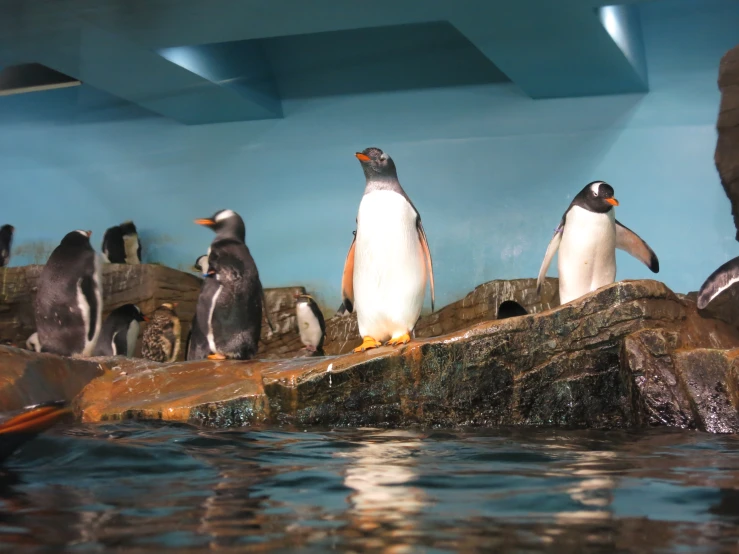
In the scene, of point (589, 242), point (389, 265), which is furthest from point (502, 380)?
point (589, 242)

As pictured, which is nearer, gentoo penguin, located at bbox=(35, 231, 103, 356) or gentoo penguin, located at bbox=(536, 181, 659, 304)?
gentoo penguin, located at bbox=(536, 181, 659, 304)

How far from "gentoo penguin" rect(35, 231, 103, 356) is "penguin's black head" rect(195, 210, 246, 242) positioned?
1.00 m

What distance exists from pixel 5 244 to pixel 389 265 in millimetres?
7958

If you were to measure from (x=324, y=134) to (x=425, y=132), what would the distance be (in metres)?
1.29

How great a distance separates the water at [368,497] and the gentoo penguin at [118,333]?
5.59m

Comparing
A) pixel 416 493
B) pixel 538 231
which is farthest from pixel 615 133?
pixel 416 493

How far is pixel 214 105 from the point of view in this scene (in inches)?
372

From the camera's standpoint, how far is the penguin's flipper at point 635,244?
21.9 feet

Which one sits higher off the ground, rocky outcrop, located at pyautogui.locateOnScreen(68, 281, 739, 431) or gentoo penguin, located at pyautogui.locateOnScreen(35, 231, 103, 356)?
gentoo penguin, located at pyautogui.locateOnScreen(35, 231, 103, 356)

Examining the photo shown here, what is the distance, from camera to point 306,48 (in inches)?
379

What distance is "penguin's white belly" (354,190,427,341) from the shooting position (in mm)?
4676

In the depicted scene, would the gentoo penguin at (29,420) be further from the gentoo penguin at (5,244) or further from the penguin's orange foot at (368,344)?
the gentoo penguin at (5,244)

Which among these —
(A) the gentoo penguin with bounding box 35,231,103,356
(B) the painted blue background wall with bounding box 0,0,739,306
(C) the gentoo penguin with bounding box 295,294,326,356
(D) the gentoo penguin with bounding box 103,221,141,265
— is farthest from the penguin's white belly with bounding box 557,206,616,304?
(D) the gentoo penguin with bounding box 103,221,141,265

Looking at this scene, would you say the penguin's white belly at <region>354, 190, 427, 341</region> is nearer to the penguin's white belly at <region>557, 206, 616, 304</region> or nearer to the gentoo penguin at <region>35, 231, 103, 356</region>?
the penguin's white belly at <region>557, 206, 616, 304</region>
